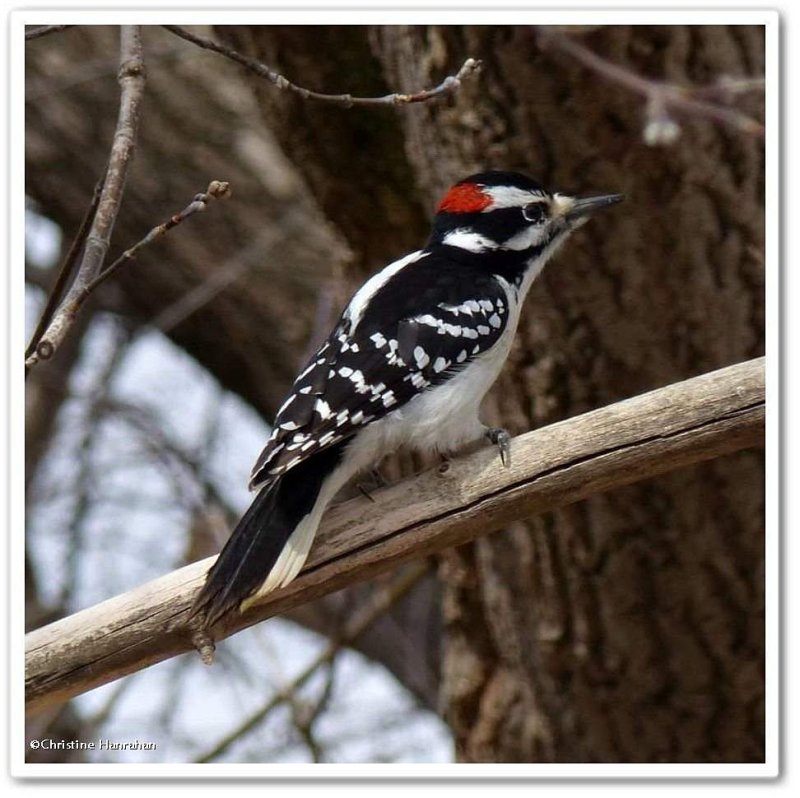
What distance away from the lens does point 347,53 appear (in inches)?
134

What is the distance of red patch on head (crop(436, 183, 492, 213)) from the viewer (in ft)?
8.95

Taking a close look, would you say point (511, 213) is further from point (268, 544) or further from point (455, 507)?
point (268, 544)

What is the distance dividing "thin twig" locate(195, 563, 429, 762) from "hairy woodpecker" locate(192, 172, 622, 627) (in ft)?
4.15

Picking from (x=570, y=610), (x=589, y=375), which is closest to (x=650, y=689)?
(x=570, y=610)

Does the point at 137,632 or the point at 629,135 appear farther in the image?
the point at 629,135

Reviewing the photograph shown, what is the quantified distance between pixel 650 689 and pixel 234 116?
7.36 ft

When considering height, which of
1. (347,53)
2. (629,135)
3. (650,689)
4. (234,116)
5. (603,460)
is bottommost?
(650,689)

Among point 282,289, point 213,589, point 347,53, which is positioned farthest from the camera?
point 282,289

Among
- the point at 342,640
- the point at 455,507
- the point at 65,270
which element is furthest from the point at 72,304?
the point at 342,640

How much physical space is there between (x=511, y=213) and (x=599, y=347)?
0.72 metres

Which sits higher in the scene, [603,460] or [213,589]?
[603,460]

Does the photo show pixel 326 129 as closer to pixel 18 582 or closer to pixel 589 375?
pixel 589 375

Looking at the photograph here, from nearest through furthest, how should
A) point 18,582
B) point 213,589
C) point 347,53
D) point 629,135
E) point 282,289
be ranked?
1. point 213,589
2. point 18,582
3. point 629,135
4. point 347,53
5. point 282,289

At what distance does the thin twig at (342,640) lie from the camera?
3580 mm
